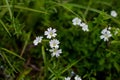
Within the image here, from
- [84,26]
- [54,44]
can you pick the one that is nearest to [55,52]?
[54,44]

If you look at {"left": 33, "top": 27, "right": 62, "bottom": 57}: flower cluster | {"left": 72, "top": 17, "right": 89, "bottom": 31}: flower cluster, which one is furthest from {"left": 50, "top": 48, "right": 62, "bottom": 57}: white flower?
{"left": 72, "top": 17, "right": 89, "bottom": 31}: flower cluster

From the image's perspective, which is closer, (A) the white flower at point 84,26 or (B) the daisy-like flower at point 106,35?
(B) the daisy-like flower at point 106,35

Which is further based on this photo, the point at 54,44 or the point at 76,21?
the point at 76,21

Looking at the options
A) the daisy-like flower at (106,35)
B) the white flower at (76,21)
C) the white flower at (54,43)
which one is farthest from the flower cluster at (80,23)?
the white flower at (54,43)

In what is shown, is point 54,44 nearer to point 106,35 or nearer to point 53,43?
point 53,43

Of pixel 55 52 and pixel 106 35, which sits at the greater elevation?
pixel 106 35

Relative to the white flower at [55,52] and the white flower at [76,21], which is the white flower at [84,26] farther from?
the white flower at [55,52]

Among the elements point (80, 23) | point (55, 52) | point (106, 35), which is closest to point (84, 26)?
point (80, 23)

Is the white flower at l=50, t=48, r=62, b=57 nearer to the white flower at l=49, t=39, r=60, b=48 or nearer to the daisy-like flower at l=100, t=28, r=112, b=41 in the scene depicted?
the white flower at l=49, t=39, r=60, b=48

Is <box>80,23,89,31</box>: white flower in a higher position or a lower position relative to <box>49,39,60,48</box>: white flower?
higher

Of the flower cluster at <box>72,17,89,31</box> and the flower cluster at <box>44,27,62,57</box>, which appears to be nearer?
the flower cluster at <box>44,27,62,57</box>

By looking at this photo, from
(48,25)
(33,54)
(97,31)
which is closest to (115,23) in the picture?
(97,31)
